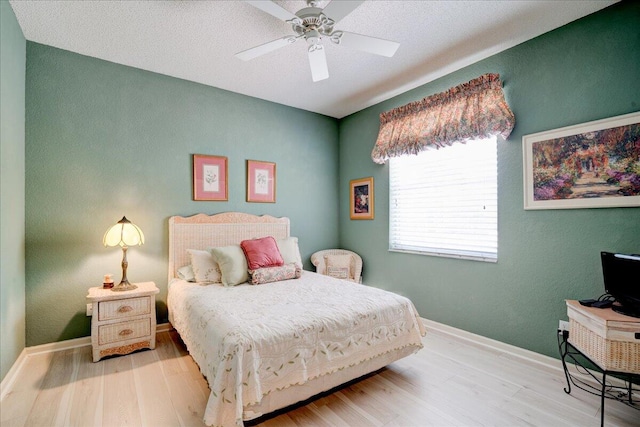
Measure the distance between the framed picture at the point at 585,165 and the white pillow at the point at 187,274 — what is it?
3.20 m

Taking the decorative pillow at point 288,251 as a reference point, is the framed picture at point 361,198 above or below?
above

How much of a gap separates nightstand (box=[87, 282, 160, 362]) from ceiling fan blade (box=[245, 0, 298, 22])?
245cm

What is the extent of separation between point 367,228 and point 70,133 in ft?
11.4

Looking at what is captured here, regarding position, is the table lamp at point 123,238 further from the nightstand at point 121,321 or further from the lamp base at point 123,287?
the nightstand at point 121,321

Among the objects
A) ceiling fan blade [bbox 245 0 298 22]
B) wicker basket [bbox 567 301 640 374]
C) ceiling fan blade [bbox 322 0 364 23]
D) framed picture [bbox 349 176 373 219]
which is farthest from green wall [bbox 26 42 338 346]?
wicker basket [bbox 567 301 640 374]

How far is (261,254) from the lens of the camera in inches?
123

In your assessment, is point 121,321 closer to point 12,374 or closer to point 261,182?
point 12,374

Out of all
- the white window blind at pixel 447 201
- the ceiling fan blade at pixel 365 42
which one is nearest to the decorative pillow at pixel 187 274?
the white window blind at pixel 447 201

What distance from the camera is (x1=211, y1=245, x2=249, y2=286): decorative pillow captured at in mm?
2889

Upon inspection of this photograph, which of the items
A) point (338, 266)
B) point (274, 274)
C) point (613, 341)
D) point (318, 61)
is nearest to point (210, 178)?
point (274, 274)

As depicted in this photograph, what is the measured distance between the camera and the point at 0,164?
6.74ft

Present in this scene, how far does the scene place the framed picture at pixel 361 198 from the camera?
4184 mm

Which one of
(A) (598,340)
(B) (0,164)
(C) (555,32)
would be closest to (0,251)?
(B) (0,164)

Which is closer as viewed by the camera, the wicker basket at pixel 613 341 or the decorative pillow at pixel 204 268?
the wicker basket at pixel 613 341
